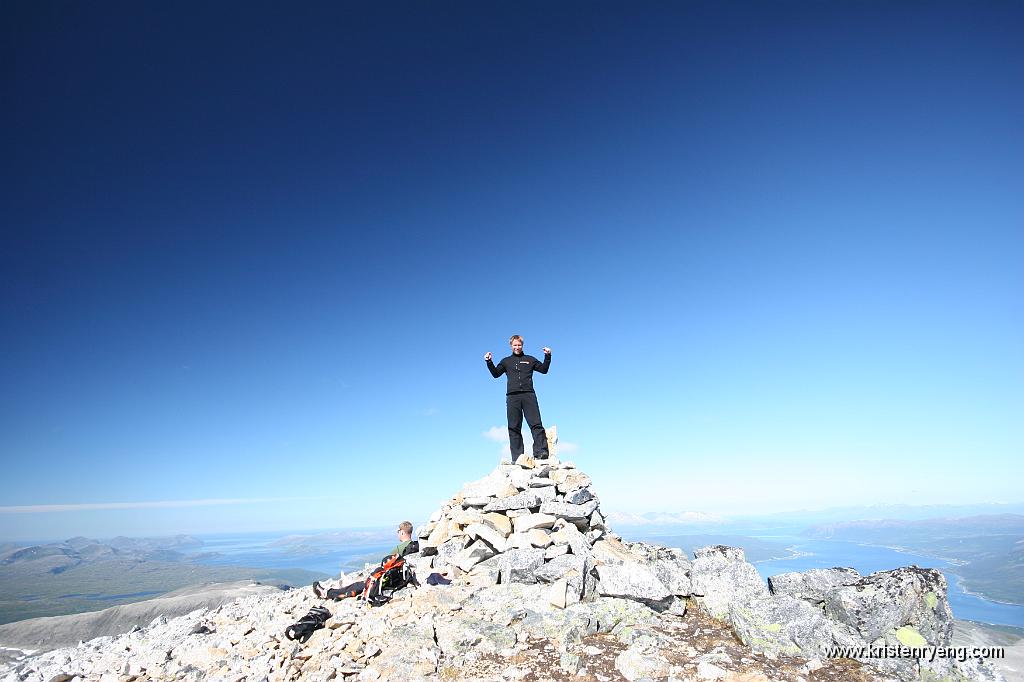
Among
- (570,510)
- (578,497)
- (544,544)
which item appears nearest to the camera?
(544,544)

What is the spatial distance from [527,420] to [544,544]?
570 cm

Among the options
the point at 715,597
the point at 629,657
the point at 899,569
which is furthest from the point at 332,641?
the point at 899,569

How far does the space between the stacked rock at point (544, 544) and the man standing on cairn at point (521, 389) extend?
1.06 m

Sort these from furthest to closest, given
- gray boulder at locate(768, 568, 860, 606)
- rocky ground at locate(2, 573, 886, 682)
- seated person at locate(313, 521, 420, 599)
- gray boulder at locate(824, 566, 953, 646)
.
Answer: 1. seated person at locate(313, 521, 420, 599)
2. gray boulder at locate(768, 568, 860, 606)
3. gray boulder at locate(824, 566, 953, 646)
4. rocky ground at locate(2, 573, 886, 682)

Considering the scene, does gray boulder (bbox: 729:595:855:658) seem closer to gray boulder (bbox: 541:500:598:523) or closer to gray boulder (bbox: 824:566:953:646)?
gray boulder (bbox: 824:566:953:646)

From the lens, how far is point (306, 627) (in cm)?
1059

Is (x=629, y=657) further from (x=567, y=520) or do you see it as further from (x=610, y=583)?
(x=567, y=520)

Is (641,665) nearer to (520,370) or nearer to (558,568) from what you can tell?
(558,568)

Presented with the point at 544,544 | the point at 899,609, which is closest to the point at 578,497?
the point at 544,544

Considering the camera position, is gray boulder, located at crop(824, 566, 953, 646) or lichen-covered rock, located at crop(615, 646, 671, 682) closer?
lichen-covered rock, located at crop(615, 646, 671, 682)

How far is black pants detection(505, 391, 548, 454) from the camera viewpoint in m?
18.8

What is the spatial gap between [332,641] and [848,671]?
9865 mm

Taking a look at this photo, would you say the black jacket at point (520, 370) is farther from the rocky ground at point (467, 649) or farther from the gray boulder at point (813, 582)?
the gray boulder at point (813, 582)

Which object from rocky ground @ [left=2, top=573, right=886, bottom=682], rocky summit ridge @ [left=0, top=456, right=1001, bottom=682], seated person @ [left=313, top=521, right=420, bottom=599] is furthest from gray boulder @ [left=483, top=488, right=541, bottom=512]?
rocky ground @ [left=2, top=573, right=886, bottom=682]
